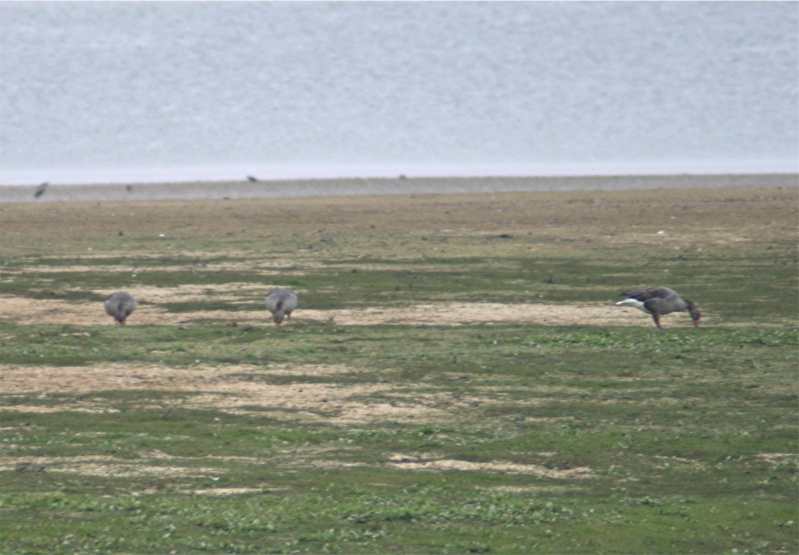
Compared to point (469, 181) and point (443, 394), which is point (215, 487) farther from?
point (469, 181)

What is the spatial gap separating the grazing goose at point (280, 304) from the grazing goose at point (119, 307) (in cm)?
169

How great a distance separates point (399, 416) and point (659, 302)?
522 cm

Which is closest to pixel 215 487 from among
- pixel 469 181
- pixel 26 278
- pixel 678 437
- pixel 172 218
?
pixel 678 437

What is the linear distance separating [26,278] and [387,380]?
973 centimetres

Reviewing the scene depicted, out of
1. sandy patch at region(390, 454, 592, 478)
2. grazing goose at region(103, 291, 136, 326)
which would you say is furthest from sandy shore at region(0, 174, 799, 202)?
sandy patch at region(390, 454, 592, 478)

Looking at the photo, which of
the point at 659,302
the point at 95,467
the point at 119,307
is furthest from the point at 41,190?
the point at 95,467

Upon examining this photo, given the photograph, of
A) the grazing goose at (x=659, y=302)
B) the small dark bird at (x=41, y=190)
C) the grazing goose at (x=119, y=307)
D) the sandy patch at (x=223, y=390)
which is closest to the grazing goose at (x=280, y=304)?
the grazing goose at (x=119, y=307)

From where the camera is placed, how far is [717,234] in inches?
1041

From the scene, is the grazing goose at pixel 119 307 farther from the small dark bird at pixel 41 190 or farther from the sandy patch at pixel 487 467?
the small dark bird at pixel 41 190

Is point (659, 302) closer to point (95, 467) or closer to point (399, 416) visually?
point (399, 416)

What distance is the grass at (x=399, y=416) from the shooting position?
7.89m

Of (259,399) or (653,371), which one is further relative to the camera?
(653,371)

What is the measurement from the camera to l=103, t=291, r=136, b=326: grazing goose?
15.3 meters

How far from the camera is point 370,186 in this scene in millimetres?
40844
